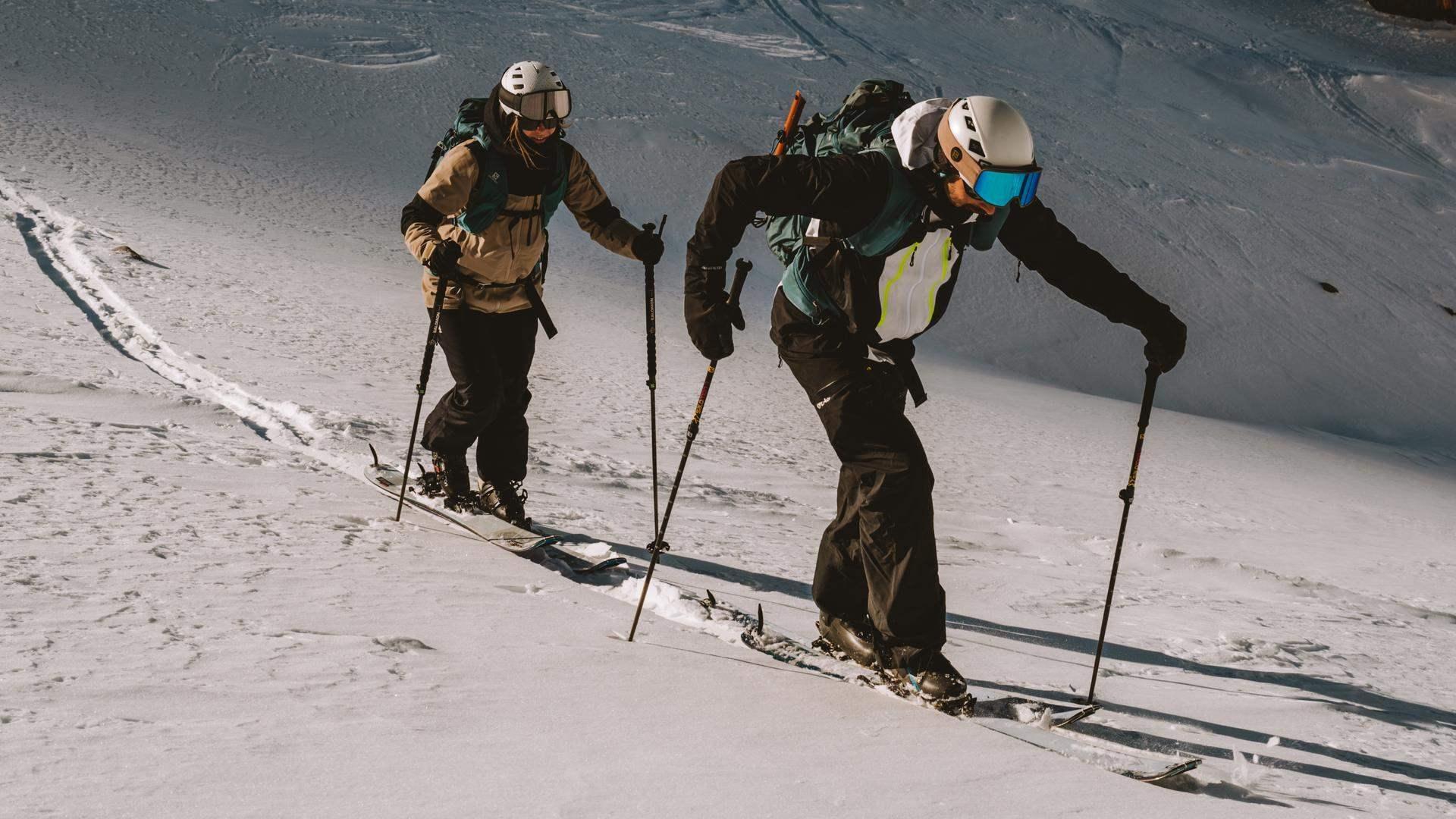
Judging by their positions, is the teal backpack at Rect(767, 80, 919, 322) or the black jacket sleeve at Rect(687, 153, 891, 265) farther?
the teal backpack at Rect(767, 80, 919, 322)

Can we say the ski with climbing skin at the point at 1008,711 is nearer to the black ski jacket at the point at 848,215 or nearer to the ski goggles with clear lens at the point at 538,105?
the black ski jacket at the point at 848,215

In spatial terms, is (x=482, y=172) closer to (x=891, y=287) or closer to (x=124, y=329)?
(x=891, y=287)

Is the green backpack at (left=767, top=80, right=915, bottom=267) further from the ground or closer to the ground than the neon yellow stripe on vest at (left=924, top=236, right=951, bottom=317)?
further from the ground

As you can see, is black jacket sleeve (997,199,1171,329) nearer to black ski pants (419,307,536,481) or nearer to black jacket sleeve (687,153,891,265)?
black jacket sleeve (687,153,891,265)

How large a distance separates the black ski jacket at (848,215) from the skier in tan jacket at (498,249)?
1.54m

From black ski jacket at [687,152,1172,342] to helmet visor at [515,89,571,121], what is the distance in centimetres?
148

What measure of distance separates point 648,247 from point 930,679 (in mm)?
2304

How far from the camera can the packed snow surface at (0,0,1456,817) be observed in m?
2.76

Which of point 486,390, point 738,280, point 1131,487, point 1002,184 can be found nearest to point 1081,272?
point 1002,184

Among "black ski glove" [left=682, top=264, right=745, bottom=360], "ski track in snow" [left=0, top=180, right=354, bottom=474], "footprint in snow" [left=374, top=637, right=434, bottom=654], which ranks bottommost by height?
"footprint in snow" [left=374, top=637, right=434, bottom=654]

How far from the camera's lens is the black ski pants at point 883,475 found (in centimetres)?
372

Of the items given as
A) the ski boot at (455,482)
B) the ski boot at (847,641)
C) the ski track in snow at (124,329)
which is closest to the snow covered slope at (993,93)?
the ski track in snow at (124,329)

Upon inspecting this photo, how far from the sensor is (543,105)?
190 inches

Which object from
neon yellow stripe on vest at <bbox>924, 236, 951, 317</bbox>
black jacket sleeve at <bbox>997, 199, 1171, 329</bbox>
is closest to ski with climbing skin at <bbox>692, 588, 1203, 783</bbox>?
neon yellow stripe on vest at <bbox>924, 236, 951, 317</bbox>
